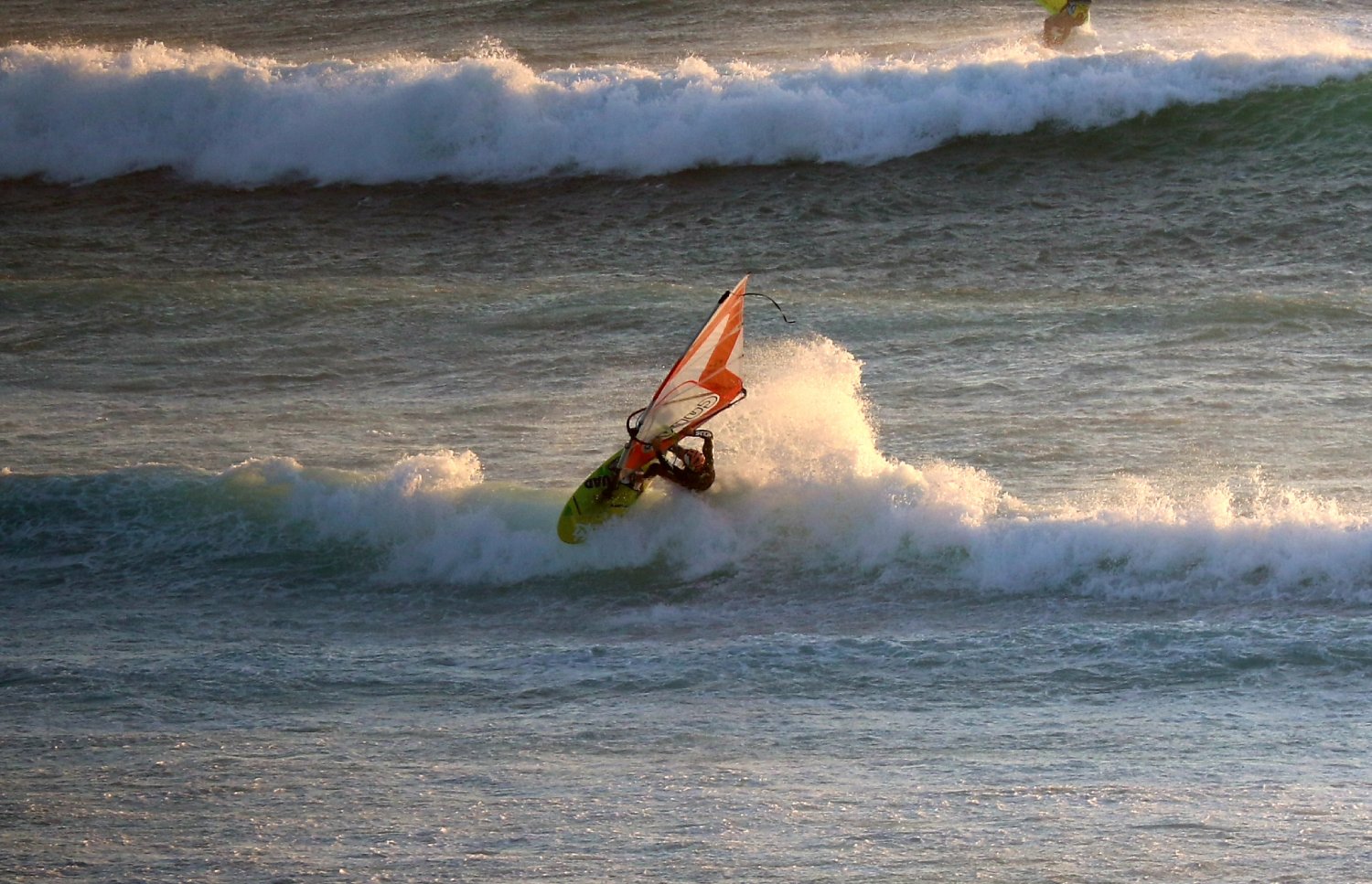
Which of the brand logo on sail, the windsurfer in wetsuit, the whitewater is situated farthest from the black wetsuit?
the whitewater

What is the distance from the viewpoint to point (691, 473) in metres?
10.7

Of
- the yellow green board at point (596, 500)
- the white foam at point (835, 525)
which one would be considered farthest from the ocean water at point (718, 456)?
the yellow green board at point (596, 500)

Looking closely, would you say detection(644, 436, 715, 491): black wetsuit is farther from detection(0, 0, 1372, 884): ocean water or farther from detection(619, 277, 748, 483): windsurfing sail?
detection(0, 0, 1372, 884): ocean water

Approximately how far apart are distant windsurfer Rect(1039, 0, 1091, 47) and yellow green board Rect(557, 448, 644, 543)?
44.9ft

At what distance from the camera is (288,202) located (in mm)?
20625

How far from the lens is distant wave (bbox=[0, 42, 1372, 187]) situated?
2017cm

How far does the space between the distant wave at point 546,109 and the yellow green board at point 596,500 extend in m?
10.3

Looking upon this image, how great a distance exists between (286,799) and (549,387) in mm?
6876

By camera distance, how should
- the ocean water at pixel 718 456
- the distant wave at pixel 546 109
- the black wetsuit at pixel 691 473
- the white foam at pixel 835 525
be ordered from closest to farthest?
the ocean water at pixel 718 456 → the white foam at pixel 835 525 → the black wetsuit at pixel 691 473 → the distant wave at pixel 546 109

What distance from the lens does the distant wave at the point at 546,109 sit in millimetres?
20172

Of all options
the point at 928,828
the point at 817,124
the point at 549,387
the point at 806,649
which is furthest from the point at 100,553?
the point at 817,124

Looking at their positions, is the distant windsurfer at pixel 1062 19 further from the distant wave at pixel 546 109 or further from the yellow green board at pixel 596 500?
the yellow green board at pixel 596 500

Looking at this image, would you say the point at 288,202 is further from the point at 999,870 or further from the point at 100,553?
the point at 999,870

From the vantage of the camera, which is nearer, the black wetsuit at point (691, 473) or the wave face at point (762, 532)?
the wave face at point (762, 532)
